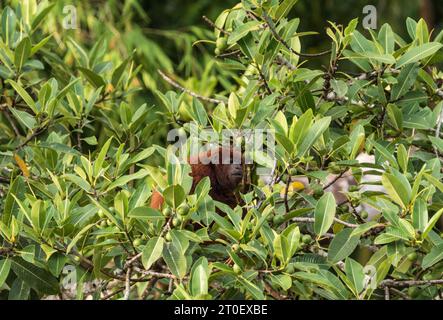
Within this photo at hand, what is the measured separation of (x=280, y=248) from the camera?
5.34ft

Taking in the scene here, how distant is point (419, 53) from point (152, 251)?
84 cm

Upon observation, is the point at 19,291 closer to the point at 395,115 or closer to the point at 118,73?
the point at 118,73

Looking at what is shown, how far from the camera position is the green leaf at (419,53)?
75.4 inches

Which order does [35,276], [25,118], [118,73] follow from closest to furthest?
[35,276] < [25,118] < [118,73]

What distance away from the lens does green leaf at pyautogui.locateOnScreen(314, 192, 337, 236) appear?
173cm

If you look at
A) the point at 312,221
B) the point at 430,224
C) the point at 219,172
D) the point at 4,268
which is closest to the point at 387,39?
the point at 312,221

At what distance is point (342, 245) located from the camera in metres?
1.74

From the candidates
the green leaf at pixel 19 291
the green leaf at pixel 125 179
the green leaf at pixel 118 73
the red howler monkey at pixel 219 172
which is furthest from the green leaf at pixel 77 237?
the green leaf at pixel 118 73

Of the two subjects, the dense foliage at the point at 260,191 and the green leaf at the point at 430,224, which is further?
the dense foliage at the point at 260,191

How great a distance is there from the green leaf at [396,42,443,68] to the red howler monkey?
61cm

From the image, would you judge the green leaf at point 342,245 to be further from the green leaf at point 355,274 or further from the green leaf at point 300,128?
the green leaf at point 300,128

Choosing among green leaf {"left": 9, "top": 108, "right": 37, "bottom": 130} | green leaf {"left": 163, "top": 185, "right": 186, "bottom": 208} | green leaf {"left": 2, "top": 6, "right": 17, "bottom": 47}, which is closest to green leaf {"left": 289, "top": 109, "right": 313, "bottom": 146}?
green leaf {"left": 163, "top": 185, "right": 186, "bottom": 208}

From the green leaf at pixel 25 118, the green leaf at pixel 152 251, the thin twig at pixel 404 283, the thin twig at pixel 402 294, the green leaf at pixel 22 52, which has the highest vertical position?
the green leaf at pixel 22 52

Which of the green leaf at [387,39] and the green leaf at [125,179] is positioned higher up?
the green leaf at [387,39]
